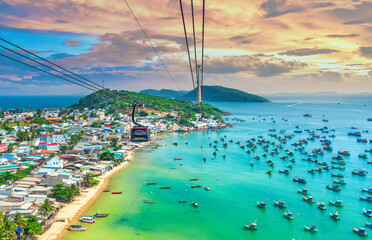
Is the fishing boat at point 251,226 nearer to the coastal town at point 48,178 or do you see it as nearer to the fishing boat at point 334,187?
the fishing boat at point 334,187

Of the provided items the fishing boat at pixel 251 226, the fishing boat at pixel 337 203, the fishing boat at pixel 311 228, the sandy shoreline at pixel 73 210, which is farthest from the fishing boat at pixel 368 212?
the sandy shoreline at pixel 73 210

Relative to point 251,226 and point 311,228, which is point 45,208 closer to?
point 251,226

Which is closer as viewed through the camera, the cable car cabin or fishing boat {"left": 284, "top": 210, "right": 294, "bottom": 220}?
the cable car cabin

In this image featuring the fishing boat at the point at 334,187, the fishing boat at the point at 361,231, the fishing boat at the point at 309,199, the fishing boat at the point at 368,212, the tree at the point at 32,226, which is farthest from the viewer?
the fishing boat at the point at 334,187

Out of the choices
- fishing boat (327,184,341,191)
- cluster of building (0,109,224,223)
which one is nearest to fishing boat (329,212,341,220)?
fishing boat (327,184,341,191)

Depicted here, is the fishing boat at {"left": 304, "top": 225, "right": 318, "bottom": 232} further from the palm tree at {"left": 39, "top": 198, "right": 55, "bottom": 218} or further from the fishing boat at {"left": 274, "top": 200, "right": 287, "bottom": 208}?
the palm tree at {"left": 39, "top": 198, "right": 55, "bottom": 218}

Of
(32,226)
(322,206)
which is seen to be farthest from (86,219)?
(322,206)

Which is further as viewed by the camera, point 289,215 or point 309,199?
point 309,199
